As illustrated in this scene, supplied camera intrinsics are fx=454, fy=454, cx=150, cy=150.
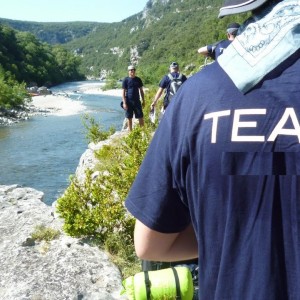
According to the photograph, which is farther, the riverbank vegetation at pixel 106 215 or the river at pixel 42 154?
the river at pixel 42 154


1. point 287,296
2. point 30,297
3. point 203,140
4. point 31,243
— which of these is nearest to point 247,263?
point 287,296

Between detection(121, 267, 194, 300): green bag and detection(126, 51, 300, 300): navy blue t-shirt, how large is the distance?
55.6 inches

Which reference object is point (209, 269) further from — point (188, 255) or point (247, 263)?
point (188, 255)

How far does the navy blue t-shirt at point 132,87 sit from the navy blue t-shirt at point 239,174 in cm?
765

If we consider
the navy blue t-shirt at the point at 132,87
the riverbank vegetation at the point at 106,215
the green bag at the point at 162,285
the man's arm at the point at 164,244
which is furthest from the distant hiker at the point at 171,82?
the man's arm at the point at 164,244

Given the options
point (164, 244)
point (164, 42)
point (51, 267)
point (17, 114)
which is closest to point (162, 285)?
point (164, 244)

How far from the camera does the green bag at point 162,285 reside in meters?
2.39

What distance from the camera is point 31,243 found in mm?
4059

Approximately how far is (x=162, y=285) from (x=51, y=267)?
1537 mm

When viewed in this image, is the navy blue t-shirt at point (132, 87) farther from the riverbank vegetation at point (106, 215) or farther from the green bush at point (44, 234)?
the green bush at point (44, 234)

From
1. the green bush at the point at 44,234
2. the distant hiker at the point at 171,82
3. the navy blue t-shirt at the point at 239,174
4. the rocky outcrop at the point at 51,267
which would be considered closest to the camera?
the navy blue t-shirt at the point at 239,174

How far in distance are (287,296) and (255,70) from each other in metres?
0.46

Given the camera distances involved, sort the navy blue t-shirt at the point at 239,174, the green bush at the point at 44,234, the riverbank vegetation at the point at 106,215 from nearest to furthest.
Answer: the navy blue t-shirt at the point at 239,174
the riverbank vegetation at the point at 106,215
the green bush at the point at 44,234

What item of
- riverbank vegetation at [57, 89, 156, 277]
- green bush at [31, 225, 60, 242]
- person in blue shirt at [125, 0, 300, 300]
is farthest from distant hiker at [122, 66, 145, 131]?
person in blue shirt at [125, 0, 300, 300]
